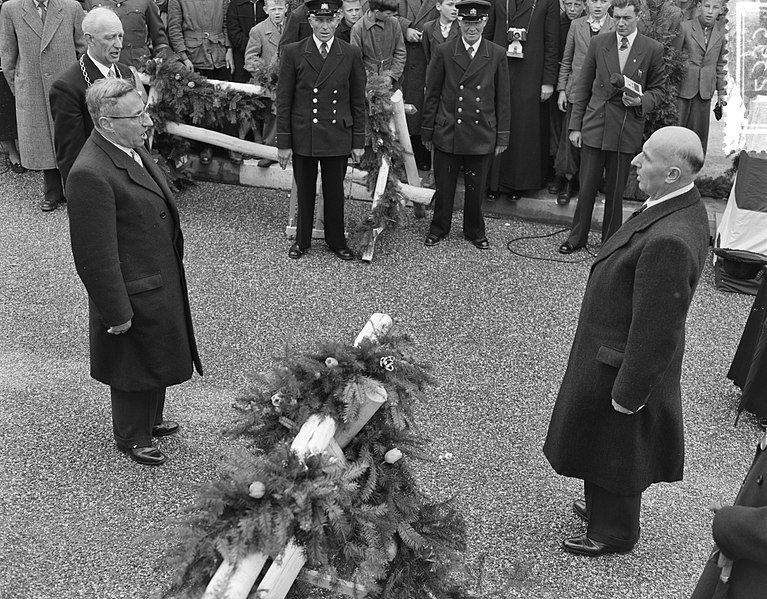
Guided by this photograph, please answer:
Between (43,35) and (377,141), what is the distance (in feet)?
11.1

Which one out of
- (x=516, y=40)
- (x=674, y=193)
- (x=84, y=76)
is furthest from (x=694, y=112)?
(x=84, y=76)

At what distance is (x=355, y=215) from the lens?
8.14 metres

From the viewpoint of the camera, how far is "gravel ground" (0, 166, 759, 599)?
380 centimetres

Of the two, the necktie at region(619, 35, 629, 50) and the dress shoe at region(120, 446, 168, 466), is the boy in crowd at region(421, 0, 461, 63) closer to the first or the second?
the necktie at region(619, 35, 629, 50)

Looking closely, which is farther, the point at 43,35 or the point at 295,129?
the point at 43,35

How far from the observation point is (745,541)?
93.1 inches

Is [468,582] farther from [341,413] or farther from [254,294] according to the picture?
[254,294]

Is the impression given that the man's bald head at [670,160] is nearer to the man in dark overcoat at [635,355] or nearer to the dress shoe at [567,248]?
the man in dark overcoat at [635,355]

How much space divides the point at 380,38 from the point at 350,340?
11.0 feet

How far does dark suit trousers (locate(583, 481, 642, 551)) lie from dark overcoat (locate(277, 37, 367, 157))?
152 inches

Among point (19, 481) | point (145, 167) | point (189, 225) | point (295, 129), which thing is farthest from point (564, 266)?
point (19, 481)

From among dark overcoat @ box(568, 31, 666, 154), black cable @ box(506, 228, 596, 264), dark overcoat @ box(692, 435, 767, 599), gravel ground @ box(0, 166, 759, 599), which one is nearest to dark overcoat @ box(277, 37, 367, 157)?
gravel ground @ box(0, 166, 759, 599)

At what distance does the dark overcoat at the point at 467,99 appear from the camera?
707cm

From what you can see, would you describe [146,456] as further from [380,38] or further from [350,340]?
[380,38]
